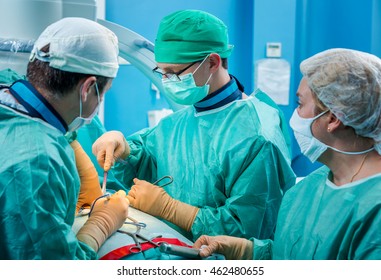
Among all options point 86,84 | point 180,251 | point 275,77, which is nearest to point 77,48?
point 86,84

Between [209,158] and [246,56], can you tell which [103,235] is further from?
[246,56]

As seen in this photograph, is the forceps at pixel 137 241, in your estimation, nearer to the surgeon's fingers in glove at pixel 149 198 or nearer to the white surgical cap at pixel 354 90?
the surgeon's fingers in glove at pixel 149 198

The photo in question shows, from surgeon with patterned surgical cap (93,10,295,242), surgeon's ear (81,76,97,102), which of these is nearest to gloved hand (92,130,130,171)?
surgeon with patterned surgical cap (93,10,295,242)

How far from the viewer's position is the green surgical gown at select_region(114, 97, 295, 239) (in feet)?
5.89

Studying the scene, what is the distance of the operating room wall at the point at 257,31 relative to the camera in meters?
4.48

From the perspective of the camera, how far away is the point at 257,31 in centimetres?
467

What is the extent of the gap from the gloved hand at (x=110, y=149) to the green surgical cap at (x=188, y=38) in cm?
36

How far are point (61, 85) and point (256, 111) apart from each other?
0.82 m

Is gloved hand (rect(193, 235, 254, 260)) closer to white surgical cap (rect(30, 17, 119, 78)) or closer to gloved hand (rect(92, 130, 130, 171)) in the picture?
gloved hand (rect(92, 130, 130, 171))

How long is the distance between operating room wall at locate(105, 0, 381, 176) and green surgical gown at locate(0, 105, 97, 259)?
319 cm

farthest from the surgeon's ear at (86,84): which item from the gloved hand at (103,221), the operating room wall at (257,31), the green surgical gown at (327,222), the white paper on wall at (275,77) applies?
the white paper on wall at (275,77)

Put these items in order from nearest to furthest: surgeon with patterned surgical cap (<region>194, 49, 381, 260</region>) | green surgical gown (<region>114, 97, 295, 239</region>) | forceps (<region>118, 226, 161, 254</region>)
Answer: surgeon with patterned surgical cap (<region>194, 49, 381, 260</region>) → forceps (<region>118, 226, 161, 254</region>) → green surgical gown (<region>114, 97, 295, 239</region>)

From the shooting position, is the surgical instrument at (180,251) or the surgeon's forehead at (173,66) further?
the surgeon's forehead at (173,66)

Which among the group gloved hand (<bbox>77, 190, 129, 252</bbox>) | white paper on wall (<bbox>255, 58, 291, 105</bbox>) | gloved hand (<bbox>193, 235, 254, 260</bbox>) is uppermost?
gloved hand (<bbox>77, 190, 129, 252</bbox>)
